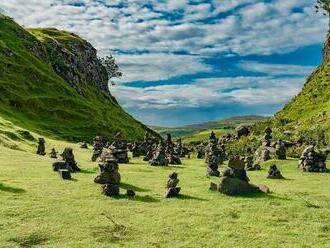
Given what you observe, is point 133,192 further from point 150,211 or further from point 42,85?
point 42,85

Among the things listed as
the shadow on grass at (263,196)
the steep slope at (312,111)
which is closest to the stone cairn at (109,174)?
the shadow on grass at (263,196)

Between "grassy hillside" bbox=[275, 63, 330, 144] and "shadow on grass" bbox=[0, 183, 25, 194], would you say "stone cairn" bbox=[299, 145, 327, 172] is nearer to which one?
"grassy hillside" bbox=[275, 63, 330, 144]

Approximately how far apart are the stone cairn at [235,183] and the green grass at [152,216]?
90cm

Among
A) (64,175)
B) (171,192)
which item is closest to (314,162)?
(171,192)

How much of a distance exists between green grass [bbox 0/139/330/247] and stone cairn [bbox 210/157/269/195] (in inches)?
35.4

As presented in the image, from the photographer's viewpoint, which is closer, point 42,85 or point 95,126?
point 95,126

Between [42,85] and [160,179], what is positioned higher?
[42,85]

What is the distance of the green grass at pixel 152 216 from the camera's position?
89.5 ft

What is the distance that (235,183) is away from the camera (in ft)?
130

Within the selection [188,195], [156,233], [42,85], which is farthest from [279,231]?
[42,85]

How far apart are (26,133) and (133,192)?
6374 cm

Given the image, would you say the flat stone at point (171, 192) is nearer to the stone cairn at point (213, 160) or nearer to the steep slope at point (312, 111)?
the stone cairn at point (213, 160)

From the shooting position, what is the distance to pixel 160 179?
48.2 m

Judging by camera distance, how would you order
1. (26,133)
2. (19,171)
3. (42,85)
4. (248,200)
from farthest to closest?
(42,85)
(26,133)
(19,171)
(248,200)
